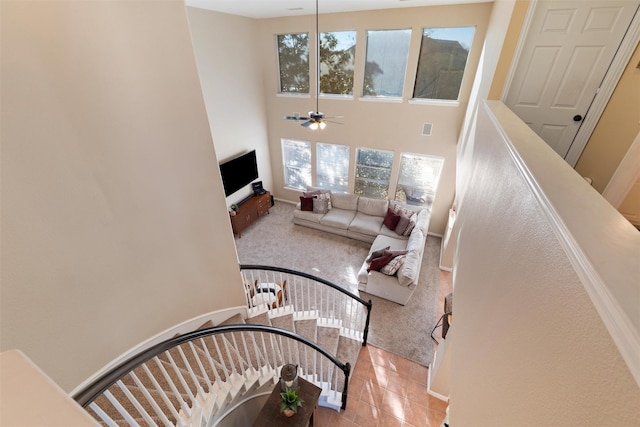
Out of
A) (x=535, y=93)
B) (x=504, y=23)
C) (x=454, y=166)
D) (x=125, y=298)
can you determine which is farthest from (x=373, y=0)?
(x=125, y=298)

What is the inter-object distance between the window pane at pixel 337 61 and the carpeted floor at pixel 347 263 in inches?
134

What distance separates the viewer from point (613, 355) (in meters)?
0.52

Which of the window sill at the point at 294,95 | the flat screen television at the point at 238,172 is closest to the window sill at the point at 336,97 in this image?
the window sill at the point at 294,95

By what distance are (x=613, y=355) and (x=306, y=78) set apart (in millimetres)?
6911

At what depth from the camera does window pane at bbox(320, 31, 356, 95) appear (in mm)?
5738

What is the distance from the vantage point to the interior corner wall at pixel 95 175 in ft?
4.65

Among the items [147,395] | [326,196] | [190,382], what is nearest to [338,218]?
[326,196]

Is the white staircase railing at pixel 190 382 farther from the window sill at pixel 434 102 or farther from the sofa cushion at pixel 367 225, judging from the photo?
the window sill at pixel 434 102

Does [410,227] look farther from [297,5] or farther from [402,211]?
[297,5]

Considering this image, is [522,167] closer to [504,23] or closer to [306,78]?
[504,23]

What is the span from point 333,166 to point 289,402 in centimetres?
558

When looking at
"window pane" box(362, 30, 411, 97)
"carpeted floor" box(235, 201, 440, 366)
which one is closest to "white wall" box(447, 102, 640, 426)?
"carpeted floor" box(235, 201, 440, 366)

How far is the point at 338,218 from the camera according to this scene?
654cm

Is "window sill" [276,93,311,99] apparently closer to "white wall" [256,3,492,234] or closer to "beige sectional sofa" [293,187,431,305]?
"white wall" [256,3,492,234]
